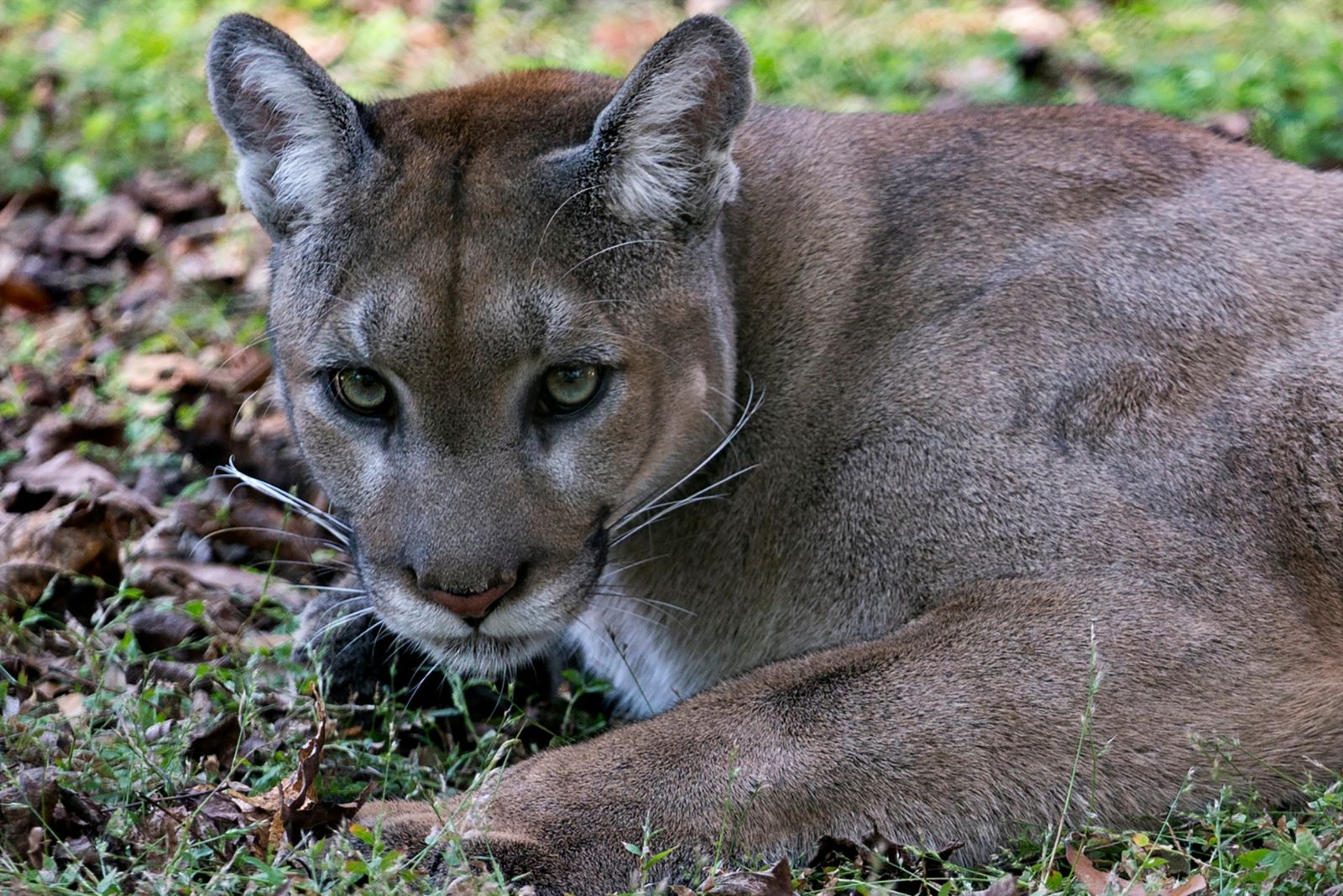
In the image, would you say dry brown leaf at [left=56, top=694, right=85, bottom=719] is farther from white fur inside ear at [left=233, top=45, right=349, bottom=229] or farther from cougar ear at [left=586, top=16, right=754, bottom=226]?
cougar ear at [left=586, top=16, right=754, bottom=226]

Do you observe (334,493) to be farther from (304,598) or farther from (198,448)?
(198,448)

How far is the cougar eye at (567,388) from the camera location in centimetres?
394

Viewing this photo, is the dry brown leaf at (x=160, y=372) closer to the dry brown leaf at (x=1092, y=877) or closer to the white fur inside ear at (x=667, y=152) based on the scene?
the white fur inside ear at (x=667, y=152)

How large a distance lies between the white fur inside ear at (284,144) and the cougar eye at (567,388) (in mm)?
803

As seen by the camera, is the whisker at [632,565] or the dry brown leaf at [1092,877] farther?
the whisker at [632,565]

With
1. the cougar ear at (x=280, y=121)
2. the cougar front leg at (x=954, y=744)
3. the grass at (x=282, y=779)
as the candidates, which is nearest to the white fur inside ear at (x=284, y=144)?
the cougar ear at (x=280, y=121)

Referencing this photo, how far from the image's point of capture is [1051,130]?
4.62 metres

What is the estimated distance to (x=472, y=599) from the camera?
377 centimetres

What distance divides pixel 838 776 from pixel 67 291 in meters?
5.43

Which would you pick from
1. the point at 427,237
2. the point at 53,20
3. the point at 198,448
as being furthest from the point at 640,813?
the point at 53,20

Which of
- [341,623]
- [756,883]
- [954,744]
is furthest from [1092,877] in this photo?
[341,623]

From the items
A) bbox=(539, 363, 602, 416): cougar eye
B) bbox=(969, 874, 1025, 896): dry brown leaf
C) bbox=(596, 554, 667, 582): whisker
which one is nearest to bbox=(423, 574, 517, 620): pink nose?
bbox=(539, 363, 602, 416): cougar eye

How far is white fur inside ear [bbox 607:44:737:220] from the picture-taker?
13.2 ft

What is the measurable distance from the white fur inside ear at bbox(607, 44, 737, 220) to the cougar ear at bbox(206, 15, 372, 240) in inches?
27.0
